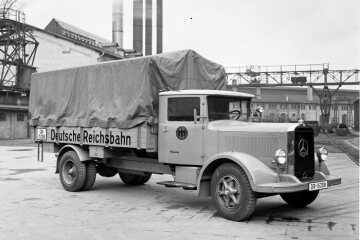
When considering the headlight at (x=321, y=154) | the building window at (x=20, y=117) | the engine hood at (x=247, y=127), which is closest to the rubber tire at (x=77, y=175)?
the engine hood at (x=247, y=127)

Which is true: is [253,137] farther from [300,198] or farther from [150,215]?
[150,215]

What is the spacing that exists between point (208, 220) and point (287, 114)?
92.3m

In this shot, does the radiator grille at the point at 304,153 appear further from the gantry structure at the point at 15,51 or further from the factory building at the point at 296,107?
the factory building at the point at 296,107

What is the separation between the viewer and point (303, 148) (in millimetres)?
7395

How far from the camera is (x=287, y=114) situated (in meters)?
96.4

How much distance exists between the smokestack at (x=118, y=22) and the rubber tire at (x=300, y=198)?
133 feet

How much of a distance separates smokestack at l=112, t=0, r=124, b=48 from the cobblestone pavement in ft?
121

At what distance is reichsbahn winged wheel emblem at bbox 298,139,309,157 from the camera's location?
733cm

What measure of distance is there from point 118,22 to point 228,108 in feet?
134

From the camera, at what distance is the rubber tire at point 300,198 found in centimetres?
826

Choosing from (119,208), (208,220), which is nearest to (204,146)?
(208,220)

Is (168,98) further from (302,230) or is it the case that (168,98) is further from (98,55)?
(98,55)

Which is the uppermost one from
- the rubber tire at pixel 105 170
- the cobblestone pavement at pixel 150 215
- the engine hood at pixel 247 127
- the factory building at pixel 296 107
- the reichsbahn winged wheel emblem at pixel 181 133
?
the factory building at pixel 296 107

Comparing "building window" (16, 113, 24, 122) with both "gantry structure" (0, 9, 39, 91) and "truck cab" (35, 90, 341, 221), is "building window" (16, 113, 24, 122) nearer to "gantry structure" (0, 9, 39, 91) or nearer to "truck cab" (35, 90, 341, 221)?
"gantry structure" (0, 9, 39, 91)
